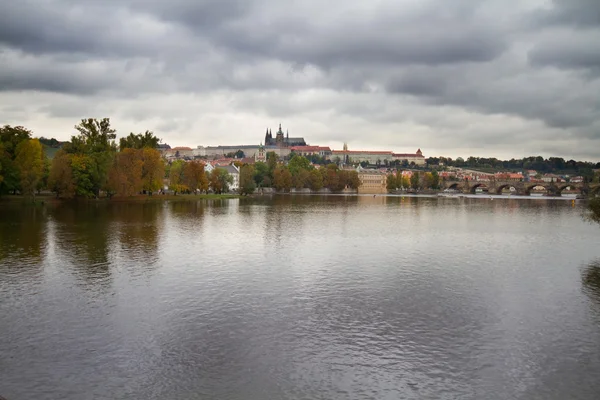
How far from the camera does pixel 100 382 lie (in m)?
12.5

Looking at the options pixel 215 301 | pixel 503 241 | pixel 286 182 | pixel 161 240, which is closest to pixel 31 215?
pixel 161 240

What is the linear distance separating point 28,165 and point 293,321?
62464 mm

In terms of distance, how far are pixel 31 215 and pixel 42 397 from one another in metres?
45.5

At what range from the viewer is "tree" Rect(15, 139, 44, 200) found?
66938 mm

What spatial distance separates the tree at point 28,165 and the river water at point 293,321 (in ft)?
121

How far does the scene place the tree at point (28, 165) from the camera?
66938 millimetres

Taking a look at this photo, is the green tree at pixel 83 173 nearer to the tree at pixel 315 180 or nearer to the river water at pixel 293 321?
the river water at pixel 293 321

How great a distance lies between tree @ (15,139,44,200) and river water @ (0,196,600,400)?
3695 centimetres

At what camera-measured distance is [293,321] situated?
17.3 meters

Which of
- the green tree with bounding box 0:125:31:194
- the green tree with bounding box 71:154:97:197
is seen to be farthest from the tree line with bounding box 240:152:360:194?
the green tree with bounding box 0:125:31:194

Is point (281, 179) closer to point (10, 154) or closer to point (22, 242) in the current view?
point (10, 154)

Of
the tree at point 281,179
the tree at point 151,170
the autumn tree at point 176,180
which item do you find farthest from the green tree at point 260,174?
the tree at point 151,170

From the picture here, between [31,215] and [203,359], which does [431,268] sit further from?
[31,215]

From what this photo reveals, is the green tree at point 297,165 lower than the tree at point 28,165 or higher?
higher
